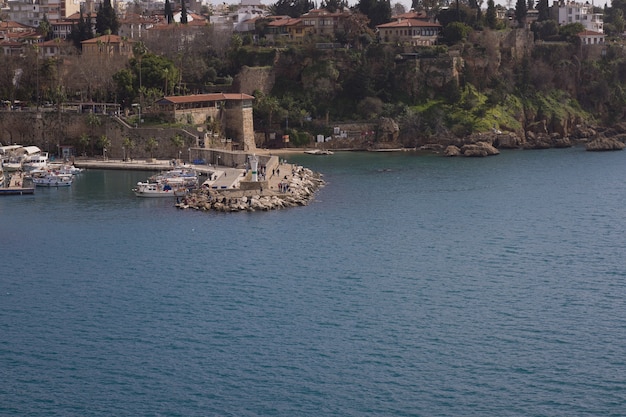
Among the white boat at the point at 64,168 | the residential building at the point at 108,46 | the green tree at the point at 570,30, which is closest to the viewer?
the white boat at the point at 64,168

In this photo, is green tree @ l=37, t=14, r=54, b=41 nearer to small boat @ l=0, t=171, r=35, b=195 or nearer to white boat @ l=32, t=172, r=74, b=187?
small boat @ l=0, t=171, r=35, b=195

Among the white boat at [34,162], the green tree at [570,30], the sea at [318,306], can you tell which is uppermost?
the green tree at [570,30]

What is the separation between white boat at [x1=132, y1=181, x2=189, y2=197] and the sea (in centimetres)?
116

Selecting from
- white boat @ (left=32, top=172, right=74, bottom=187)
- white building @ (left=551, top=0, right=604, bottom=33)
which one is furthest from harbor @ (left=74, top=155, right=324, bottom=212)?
white building @ (left=551, top=0, right=604, bottom=33)

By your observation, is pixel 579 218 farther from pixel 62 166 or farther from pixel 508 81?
pixel 508 81

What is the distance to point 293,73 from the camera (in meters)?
88.8

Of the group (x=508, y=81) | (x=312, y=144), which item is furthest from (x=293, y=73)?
(x=508, y=81)

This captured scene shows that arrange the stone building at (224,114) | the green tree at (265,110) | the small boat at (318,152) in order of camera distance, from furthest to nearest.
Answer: the green tree at (265,110) → the small boat at (318,152) → the stone building at (224,114)

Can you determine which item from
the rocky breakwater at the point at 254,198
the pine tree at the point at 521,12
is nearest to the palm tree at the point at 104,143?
the rocky breakwater at the point at 254,198

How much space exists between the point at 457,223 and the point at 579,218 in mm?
6389

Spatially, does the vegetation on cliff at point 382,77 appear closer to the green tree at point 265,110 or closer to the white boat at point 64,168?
the green tree at point 265,110

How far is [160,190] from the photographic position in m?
60.5

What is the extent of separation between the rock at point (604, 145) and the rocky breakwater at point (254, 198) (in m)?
30.8

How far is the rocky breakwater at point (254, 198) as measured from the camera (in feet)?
184
